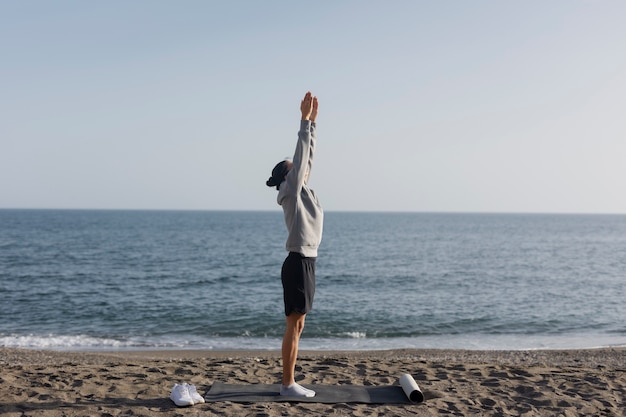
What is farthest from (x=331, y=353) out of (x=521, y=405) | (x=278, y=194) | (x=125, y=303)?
(x=125, y=303)

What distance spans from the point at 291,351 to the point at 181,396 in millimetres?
1155

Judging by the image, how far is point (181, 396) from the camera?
545 cm

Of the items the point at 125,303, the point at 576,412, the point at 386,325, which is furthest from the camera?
the point at 125,303

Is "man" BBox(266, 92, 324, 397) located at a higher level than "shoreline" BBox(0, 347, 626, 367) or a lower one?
higher

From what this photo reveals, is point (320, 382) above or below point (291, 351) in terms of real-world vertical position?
below

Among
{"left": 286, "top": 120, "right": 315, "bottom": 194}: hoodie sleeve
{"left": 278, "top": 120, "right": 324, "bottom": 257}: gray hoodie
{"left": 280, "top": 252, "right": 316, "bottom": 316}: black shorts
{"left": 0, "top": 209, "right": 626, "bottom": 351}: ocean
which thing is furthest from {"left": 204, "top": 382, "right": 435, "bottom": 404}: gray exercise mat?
{"left": 0, "top": 209, "right": 626, "bottom": 351}: ocean

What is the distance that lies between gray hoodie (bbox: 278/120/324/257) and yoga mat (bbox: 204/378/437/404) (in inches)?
61.7

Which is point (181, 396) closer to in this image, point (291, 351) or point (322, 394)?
point (291, 351)

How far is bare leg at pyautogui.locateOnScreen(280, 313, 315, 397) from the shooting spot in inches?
210

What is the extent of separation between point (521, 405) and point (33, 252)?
136 feet

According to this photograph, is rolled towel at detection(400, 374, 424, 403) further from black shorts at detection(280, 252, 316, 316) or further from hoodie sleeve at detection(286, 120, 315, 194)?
hoodie sleeve at detection(286, 120, 315, 194)

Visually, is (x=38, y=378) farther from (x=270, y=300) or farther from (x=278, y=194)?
(x=270, y=300)

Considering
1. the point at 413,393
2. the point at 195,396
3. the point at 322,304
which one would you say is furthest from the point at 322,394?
the point at 322,304

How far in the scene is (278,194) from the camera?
529cm
